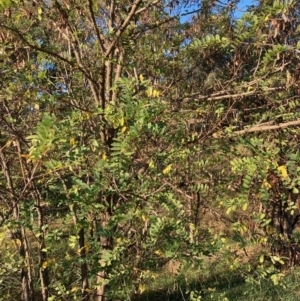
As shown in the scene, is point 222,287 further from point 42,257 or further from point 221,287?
point 42,257

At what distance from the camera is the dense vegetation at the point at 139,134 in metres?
2.15

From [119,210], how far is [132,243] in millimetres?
581

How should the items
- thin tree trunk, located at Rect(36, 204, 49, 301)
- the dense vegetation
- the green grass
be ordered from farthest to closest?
the green grass < thin tree trunk, located at Rect(36, 204, 49, 301) < the dense vegetation

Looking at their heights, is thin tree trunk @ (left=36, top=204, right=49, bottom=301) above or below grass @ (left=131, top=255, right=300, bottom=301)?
above

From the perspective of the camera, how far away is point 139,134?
190 cm

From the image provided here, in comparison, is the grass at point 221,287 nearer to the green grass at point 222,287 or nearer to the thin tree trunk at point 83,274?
the green grass at point 222,287

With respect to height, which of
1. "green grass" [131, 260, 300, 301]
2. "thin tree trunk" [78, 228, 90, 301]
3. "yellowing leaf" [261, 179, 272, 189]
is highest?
"yellowing leaf" [261, 179, 272, 189]

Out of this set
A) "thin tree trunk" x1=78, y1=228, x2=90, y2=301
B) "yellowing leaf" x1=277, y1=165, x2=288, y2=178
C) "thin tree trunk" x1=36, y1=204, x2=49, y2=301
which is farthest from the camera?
"thin tree trunk" x1=78, y1=228, x2=90, y2=301

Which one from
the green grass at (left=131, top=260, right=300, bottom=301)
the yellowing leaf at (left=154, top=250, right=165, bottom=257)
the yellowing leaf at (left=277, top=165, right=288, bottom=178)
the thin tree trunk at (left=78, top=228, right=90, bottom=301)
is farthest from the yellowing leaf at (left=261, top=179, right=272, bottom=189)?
the green grass at (left=131, top=260, right=300, bottom=301)

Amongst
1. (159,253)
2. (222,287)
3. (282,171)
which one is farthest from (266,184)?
(222,287)

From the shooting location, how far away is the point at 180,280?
638cm

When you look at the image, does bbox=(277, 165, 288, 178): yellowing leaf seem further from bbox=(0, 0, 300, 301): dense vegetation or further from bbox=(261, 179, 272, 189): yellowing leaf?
bbox=(261, 179, 272, 189): yellowing leaf

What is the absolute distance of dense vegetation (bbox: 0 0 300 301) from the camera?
215 centimetres

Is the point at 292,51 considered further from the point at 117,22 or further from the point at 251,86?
the point at 117,22
